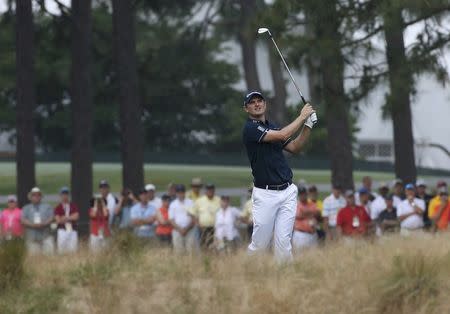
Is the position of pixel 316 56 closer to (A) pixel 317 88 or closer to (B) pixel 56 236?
(A) pixel 317 88

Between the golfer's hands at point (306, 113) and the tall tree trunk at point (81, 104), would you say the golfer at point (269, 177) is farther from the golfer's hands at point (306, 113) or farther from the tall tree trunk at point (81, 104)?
the tall tree trunk at point (81, 104)

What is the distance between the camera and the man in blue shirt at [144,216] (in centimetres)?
2242

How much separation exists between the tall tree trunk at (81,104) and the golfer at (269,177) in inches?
618

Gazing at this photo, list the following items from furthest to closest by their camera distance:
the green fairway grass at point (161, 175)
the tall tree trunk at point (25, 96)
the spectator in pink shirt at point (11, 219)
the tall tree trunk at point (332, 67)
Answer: the green fairway grass at point (161, 175) → the tall tree trunk at point (25, 96) → the spectator in pink shirt at point (11, 219) → the tall tree trunk at point (332, 67)

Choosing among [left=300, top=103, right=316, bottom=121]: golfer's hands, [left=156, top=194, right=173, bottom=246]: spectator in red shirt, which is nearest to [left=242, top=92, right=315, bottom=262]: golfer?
[left=300, top=103, right=316, bottom=121]: golfer's hands

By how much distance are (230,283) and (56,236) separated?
34.1 ft

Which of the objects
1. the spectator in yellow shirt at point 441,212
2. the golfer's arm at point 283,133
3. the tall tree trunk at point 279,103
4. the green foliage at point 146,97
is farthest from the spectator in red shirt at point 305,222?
the green foliage at point 146,97

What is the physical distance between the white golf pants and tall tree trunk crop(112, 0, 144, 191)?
52.8ft

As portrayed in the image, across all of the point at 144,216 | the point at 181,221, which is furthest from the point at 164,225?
the point at 144,216

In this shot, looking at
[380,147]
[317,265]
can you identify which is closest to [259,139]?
[317,265]

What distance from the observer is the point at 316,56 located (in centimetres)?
2194

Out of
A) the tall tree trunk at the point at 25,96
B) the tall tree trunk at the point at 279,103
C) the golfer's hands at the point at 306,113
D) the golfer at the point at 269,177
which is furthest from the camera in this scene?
the tall tree trunk at the point at 279,103

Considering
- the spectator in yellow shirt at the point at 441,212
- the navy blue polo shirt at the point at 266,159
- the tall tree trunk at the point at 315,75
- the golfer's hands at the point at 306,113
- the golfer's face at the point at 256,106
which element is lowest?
the spectator in yellow shirt at the point at 441,212

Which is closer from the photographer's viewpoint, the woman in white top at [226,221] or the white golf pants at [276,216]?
A: the white golf pants at [276,216]
